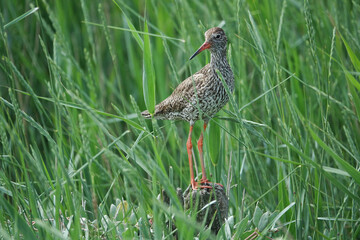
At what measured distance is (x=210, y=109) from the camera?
3900 mm

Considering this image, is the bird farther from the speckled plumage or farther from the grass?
the grass

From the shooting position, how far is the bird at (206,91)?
12.8 feet

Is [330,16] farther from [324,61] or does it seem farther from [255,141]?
[255,141]

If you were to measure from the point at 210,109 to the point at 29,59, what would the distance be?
361 centimetres

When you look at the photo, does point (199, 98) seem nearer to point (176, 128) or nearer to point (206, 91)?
point (206, 91)

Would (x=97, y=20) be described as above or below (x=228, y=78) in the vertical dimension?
above

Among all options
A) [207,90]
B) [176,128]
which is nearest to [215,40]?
[207,90]

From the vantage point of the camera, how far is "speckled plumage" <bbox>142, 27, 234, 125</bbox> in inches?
154

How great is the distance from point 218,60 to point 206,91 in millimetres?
361

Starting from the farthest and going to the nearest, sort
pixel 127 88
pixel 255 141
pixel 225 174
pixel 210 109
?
pixel 127 88 < pixel 255 141 < pixel 225 174 < pixel 210 109

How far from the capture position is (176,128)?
12.4ft

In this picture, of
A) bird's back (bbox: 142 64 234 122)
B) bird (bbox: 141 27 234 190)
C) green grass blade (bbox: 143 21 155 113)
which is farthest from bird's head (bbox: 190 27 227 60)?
green grass blade (bbox: 143 21 155 113)

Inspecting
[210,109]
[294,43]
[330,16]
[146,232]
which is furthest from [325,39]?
[146,232]

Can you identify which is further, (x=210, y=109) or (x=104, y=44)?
(x=104, y=44)
